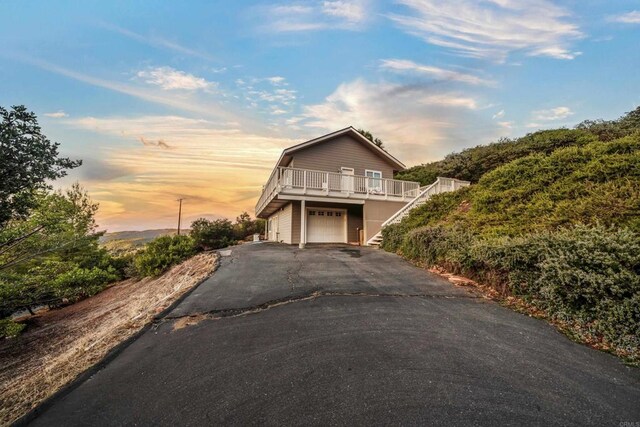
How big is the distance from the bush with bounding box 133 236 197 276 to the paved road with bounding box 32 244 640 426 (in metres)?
8.69

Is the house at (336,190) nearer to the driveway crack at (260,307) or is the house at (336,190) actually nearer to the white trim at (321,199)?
the white trim at (321,199)

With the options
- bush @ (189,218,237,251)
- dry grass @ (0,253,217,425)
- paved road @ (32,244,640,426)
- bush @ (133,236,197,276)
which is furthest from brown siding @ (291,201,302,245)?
paved road @ (32,244,640,426)

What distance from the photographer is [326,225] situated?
16156 millimetres

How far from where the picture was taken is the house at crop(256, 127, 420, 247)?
13477 millimetres

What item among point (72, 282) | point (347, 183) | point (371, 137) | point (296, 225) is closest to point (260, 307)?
point (72, 282)

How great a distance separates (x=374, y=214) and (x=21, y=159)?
13220mm

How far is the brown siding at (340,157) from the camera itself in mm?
15734

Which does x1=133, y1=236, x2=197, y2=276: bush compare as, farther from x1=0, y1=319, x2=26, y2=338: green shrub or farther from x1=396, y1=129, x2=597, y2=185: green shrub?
x1=396, y1=129, x2=597, y2=185: green shrub

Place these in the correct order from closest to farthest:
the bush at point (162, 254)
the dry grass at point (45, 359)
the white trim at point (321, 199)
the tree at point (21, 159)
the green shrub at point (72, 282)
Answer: the dry grass at point (45, 359) < the tree at point (21, 159) < the green shrub at point (72, 282) < the bush at point (162, 254) < the white trim at point (321, 199)

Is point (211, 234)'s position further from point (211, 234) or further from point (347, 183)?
point (347, 183)

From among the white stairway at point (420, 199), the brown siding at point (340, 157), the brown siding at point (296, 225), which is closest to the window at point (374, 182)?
the brown siding at point (340, 157)

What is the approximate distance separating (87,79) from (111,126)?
5.36ft

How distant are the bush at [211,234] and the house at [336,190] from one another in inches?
268

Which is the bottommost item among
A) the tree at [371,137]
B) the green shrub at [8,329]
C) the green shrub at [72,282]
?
the green shrub at [8,329]
